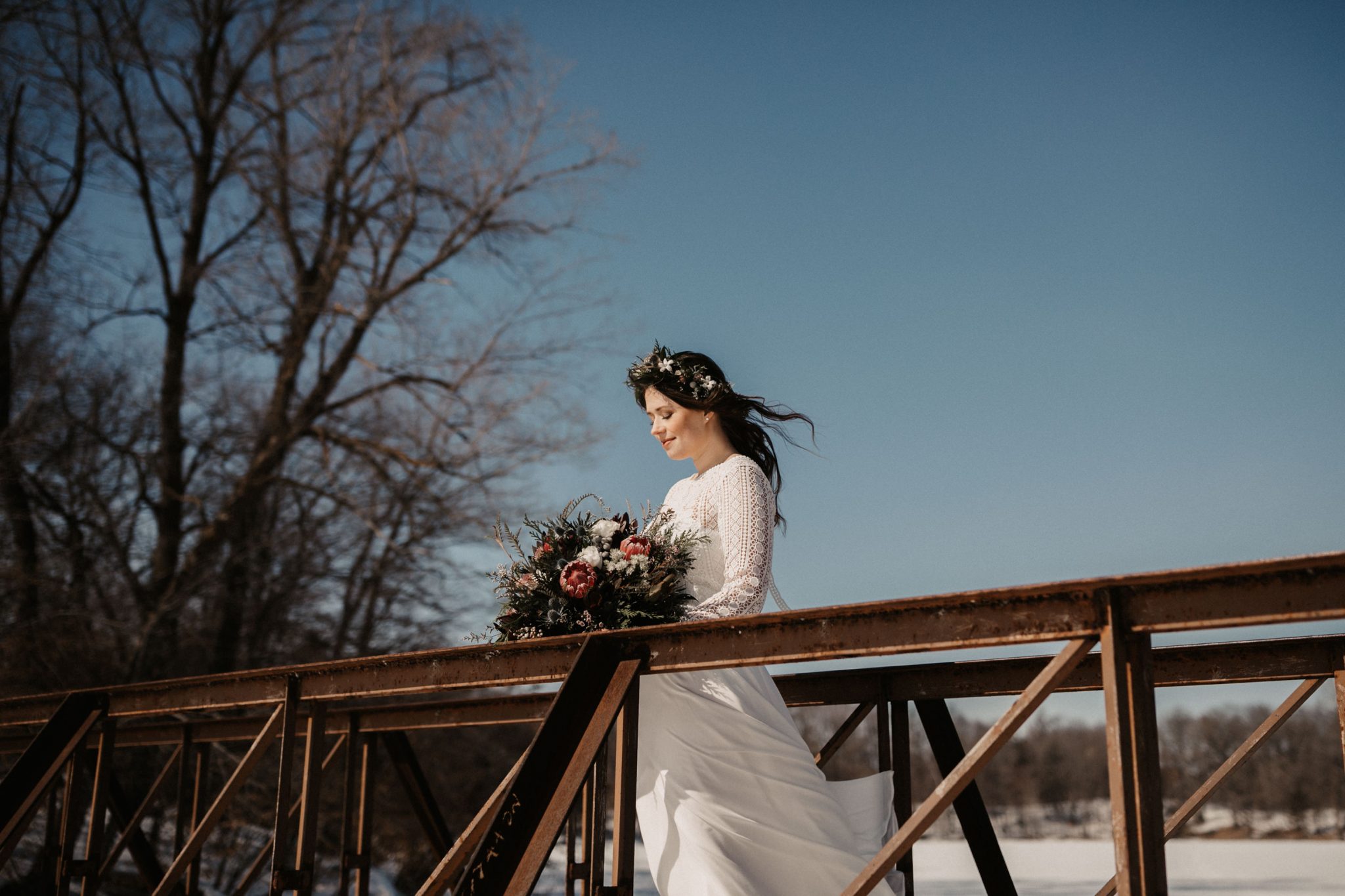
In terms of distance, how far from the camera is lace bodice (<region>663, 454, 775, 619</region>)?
4168mm

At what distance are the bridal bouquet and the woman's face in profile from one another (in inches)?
18.1

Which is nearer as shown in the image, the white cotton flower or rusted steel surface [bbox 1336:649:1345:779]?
rusted steel surface [bbox 1336:649:1345:779]

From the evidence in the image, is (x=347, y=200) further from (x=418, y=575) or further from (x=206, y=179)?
(x=418, y=575)

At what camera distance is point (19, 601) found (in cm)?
1323

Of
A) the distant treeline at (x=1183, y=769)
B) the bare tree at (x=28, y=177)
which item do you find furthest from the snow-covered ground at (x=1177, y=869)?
the bare tree at (x=28, y=177)

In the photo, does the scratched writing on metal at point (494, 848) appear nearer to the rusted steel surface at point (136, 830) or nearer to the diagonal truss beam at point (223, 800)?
the diagonal truss beam at point (223, 800)

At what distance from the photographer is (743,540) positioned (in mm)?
4293

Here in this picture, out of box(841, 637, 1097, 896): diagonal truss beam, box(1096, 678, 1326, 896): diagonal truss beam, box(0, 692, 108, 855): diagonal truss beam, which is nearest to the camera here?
box(841, 637, 1097, 896): diagonal truss beam

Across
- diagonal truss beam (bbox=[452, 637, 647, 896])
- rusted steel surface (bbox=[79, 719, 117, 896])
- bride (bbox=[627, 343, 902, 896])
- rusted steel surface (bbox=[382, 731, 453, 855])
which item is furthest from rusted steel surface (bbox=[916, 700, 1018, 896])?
rusted steel surface (bbox=[79, 719, 117, 896])

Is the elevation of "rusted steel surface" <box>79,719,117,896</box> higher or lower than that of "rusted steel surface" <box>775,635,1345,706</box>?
lower

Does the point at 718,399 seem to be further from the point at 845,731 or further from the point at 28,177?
the point at 28,177

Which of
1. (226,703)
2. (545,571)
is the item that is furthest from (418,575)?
(545,571)

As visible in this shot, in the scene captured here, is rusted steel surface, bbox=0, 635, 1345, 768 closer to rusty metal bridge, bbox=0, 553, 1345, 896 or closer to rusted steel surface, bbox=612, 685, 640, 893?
rusty metal bridge, bbox=0, 553, 1345, 896

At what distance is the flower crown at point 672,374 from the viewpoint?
187 inches
